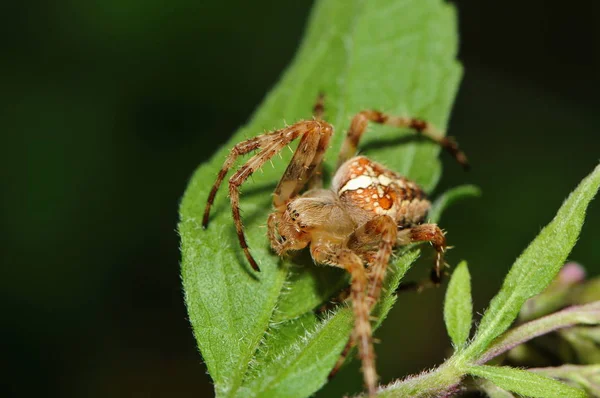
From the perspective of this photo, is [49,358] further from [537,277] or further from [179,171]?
[537,277]

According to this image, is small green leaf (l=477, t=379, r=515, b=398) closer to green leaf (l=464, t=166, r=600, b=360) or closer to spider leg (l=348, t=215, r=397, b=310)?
green leaf (l=464, t=166, r=600, b=360)

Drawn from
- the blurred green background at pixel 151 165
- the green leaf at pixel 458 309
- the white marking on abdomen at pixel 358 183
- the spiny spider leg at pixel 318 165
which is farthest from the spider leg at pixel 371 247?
the blurred green background at pixel 151 165

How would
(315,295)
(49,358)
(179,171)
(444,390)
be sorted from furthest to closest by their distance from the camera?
(179,171) < (49,358) < (315,295) < (444,390)

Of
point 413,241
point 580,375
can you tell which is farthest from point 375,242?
point 580,375

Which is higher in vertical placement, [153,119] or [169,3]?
[169,3]

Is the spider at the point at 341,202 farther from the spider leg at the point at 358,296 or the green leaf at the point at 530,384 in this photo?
the green leaf at the point at 530,384

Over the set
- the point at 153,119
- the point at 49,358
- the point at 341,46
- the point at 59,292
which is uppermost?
the point at 341,46

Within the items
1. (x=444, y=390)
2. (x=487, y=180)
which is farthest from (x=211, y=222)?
(x=487, y=180)
